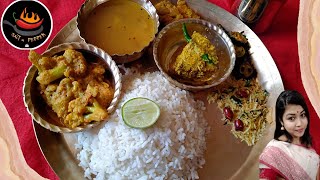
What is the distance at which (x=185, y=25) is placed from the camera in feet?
10.2

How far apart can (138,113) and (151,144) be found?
208 millimetres

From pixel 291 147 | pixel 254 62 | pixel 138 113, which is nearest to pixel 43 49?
pixel 138 113

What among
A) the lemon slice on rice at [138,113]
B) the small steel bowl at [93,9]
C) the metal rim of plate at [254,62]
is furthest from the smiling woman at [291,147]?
the small steel bowl at [93,9]

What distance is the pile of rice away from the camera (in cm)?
276

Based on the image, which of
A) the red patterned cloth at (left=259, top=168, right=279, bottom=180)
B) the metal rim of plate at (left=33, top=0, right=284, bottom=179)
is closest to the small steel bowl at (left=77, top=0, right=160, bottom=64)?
the metal rim of plate at (left=33, top=0, right=284, bottom=179)

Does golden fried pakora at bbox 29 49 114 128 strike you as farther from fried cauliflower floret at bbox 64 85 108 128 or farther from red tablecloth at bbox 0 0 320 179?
red tablecloth at bbox 0 0 320 179

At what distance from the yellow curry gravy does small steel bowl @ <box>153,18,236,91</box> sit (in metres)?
0.11

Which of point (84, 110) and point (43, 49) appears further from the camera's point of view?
point (43, 49)

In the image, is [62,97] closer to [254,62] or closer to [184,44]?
[184,44]

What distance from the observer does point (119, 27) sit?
3090 mm

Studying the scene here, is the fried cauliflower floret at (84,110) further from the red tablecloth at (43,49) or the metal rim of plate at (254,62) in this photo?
the red tablecloth at (43,49)

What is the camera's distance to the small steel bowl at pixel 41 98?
9.05ft

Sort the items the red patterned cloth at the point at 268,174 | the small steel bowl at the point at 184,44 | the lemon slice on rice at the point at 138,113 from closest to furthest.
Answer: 1. the red patterned cloth at the point at 268,174
2. the lemon slice on rice at the point at 138,113
3. the small steel bowl at the point at 184,44

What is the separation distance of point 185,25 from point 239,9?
0.47 m
